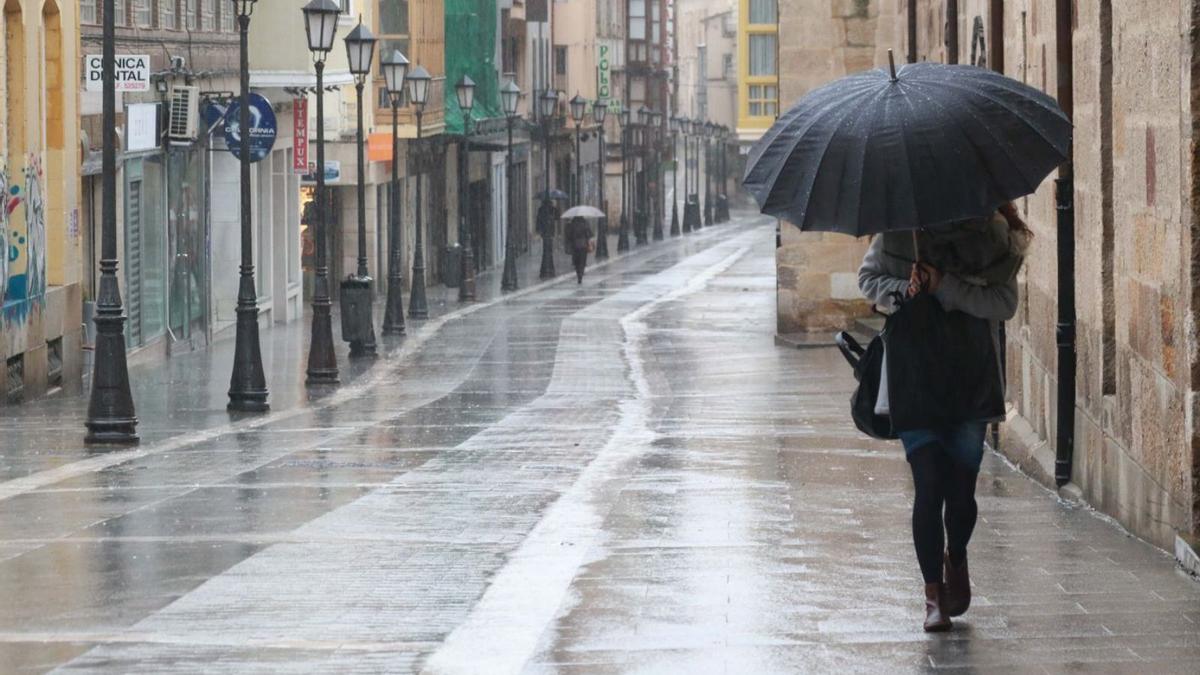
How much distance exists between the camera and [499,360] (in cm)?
3117

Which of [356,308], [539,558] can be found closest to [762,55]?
[356,308]

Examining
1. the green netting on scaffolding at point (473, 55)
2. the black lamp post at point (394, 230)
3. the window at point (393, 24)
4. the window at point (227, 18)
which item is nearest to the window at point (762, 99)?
the green netting on scaffolding at point (473, 55)

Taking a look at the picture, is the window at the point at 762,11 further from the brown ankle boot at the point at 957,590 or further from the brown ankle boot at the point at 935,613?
the brown ankle boot at the point at 935,613

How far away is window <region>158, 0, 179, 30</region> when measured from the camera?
32.0 m

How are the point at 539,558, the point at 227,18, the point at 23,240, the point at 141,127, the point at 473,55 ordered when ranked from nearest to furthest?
1. the point at 539,558
2. the point at 23,240
3. the point at 141,127
4. the point at 227,18
5. the point at 473,55

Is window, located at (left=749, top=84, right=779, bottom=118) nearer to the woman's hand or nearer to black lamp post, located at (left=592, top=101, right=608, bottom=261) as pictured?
black lamp post, located at (left=592, top=101, right=608, bottom=261)

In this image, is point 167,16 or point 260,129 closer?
point 260,129

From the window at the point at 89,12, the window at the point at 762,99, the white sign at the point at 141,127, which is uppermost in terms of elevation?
the window at the point at 762,99

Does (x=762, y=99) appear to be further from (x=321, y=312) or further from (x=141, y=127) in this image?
(x=321, y=312)

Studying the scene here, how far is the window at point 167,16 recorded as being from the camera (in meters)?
32.0

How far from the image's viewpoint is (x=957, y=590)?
748cm

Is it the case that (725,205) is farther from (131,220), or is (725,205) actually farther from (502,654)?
(502,654)

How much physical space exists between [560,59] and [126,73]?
63923 millimetres

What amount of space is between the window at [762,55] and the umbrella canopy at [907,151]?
236ft
